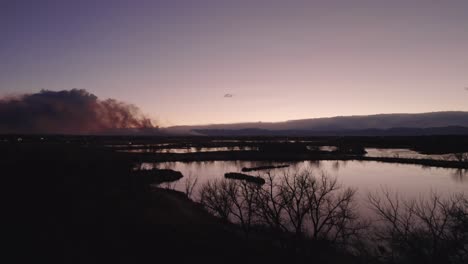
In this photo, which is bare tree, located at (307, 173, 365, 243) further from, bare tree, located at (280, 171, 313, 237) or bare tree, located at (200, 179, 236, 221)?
bare tree, located at (200, 179, 236, 221)

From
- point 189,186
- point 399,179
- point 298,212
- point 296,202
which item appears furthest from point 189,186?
point 399,179

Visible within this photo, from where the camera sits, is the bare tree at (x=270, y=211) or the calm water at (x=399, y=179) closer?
the bare tree at (x=270, y=211)

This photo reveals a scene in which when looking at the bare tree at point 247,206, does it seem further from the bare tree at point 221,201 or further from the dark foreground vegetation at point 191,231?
the bare tree at point 221,201

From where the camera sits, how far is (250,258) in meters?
24.1

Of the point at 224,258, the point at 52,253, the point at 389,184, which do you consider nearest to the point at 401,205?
the point at 389,184

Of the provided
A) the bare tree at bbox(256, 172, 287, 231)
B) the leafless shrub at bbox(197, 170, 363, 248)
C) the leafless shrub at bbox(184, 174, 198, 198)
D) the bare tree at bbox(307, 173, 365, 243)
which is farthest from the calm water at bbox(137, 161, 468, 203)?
the bare tree at bbox(307, 173, 365, 243)

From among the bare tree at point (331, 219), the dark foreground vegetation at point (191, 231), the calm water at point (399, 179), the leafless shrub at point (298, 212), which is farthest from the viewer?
the calm water at point (399, 179)

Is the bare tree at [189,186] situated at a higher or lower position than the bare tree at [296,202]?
lower

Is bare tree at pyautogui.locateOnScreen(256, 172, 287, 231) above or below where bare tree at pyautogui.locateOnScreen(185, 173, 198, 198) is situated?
above

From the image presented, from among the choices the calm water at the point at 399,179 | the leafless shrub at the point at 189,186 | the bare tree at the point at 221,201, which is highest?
the bare tree at the point at 221,201

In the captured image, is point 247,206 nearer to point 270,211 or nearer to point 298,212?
point 270,211

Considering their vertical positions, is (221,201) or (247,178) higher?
(221,201)

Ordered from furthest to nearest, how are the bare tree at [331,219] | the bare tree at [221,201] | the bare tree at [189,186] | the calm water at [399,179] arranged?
1. the calm water at [399,179]
2. the bare tree at [189,186]
3. the bare tree at [221,201]
4. the bare tree at [331,219]

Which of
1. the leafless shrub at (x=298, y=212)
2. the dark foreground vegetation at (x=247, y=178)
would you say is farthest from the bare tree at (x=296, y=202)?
the dark foreground vegetation at (x=247, y=178)
